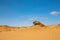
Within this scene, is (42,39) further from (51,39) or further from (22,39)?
(22,39)

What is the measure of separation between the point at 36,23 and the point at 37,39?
14.9 meters

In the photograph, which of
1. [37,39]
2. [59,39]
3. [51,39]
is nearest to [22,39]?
[37,39]

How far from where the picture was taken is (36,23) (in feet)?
71.1

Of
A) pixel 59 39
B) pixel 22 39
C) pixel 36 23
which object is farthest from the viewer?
pixel 36 23

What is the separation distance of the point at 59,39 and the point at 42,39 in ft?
3.51

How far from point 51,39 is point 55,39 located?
0.81ft

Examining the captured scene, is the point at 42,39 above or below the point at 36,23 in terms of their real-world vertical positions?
below

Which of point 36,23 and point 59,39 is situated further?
point 36,23

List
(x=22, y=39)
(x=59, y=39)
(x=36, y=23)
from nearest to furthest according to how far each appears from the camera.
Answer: (x=59, y=39), (x=22, y=39), (x=36, y=23)

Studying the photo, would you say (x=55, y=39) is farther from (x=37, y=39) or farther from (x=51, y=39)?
(x=37, y=39)

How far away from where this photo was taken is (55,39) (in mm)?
6465

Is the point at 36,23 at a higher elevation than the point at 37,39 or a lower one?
higher

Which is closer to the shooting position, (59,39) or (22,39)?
(59,39)

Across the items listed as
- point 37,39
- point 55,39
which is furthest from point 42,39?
point 55,39
